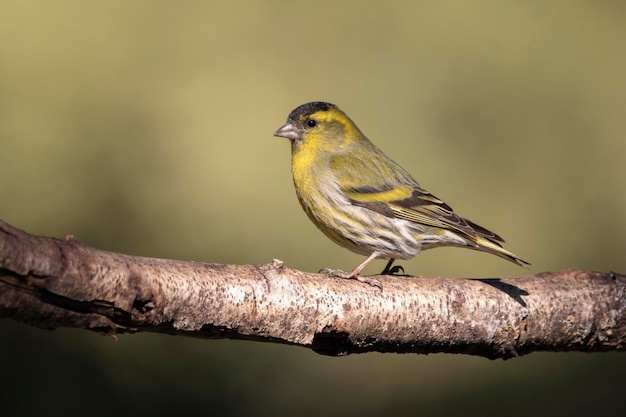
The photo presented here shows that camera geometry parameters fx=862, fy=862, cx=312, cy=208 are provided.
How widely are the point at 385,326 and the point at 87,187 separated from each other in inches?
129

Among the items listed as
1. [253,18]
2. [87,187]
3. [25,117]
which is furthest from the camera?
[253,18]

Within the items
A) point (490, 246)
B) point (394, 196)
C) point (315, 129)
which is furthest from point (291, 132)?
point (490, 246)

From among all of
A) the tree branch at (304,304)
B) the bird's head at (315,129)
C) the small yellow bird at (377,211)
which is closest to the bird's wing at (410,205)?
the small yellow bird at (377,211)

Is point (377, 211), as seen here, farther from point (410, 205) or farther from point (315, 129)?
point (315, 129)

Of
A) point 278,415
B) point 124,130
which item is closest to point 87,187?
point 124,130

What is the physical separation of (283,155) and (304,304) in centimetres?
348

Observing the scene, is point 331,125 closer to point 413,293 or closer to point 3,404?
point 413,293

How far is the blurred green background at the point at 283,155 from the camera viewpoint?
4.57 m

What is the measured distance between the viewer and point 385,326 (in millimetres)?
3059

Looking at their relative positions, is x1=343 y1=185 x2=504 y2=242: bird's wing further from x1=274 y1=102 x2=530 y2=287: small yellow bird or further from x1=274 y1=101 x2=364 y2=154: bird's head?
x1=274 y1=101 x2=364 y2=154: bird's head

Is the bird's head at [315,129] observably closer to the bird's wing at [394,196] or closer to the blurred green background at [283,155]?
the bird's wing at [394,196]

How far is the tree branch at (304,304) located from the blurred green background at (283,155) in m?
1.20

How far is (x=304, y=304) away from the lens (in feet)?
9.43

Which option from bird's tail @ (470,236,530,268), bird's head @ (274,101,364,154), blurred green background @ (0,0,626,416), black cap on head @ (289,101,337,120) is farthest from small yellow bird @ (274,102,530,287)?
blurred green background @ (0,0,626,416)
